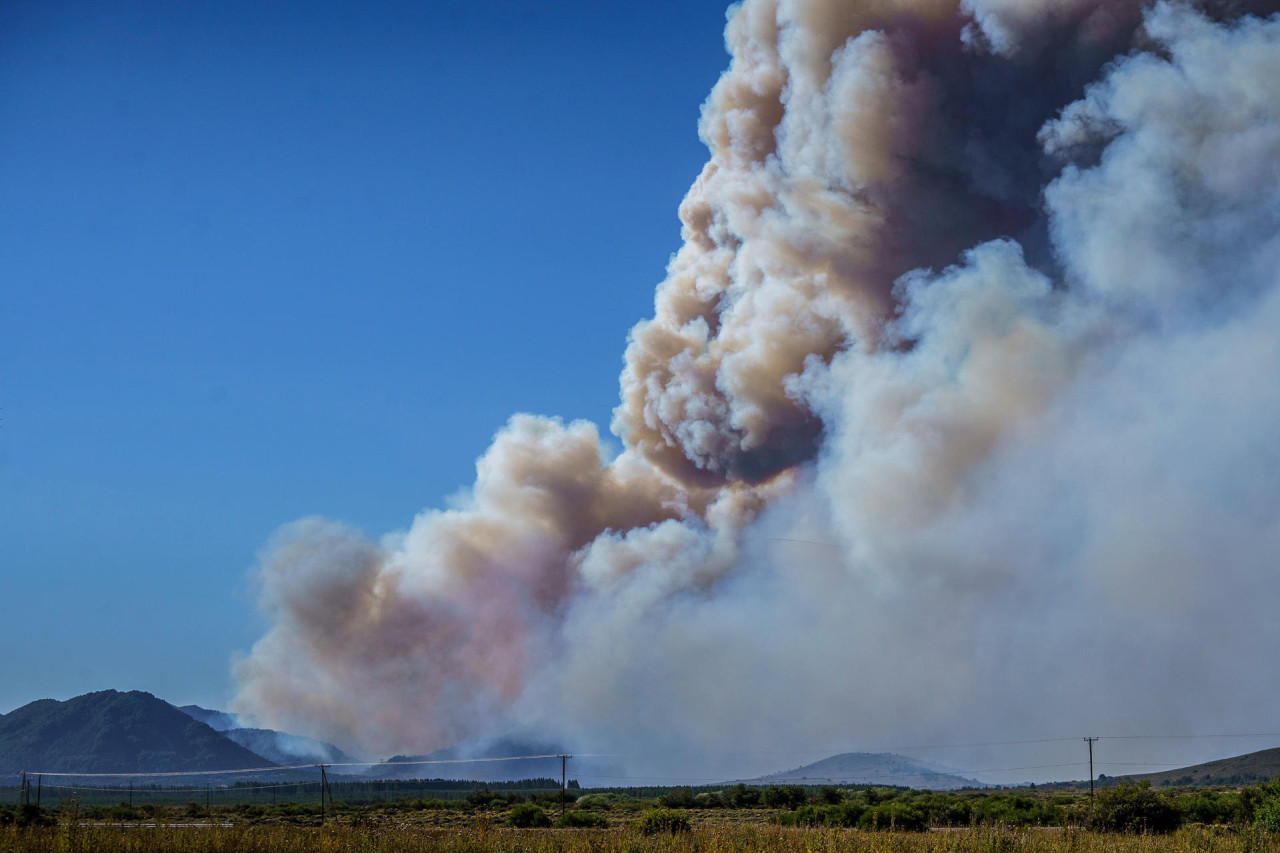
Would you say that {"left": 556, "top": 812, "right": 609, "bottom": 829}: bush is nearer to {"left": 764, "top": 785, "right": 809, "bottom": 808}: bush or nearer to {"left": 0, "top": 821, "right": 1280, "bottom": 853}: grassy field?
{"left": 0, "top": 821, "right": 1280, "bottom": 853}: grassy field

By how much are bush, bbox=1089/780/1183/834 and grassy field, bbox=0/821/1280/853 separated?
1124cm

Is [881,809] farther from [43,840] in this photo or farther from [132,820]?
[43,840]

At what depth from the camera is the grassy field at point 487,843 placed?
61.6 feet

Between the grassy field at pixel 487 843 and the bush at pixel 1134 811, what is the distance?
443 inches

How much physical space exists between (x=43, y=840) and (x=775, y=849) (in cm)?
1395

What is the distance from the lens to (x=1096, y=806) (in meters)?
42.2

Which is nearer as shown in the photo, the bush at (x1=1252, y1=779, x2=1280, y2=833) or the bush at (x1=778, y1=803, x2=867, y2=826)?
the bush at (x1=1252, y1=779, x2=1280, y2=833)

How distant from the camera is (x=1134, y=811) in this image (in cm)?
3962

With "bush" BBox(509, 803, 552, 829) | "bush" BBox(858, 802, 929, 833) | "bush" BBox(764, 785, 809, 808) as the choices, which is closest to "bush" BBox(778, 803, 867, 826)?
"bush" BBox(858, 802, 929, 833)

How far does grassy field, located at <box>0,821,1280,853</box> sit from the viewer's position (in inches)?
739

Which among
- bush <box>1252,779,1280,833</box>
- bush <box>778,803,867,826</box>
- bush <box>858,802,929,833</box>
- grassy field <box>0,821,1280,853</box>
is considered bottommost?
bush <box>778,803,867,826</box>

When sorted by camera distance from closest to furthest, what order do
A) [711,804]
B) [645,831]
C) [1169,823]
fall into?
[645,831] < [1169,823] < [711,804]

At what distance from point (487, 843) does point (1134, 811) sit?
29.2m

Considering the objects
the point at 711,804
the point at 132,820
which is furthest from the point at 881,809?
the point at 132,820
